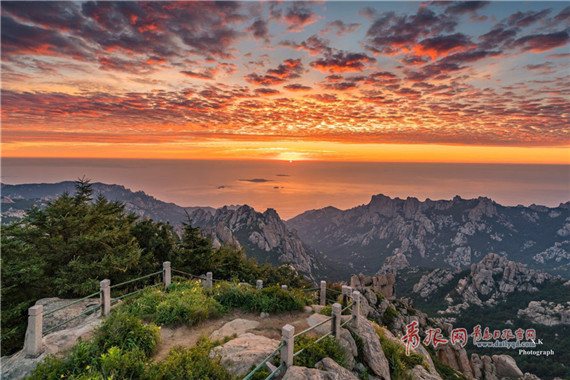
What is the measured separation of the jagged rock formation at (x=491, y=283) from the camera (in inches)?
3612

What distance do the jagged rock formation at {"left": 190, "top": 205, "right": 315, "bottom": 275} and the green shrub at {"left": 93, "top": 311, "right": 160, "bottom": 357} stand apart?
98.6m

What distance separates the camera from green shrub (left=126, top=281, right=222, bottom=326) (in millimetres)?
11633

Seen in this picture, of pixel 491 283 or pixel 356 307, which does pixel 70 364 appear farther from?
pixel 491 283

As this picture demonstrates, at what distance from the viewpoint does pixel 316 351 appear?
916 cm

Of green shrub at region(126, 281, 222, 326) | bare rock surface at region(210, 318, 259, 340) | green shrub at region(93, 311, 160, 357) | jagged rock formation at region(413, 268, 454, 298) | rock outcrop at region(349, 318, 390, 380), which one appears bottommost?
jagged rock formation at region(413, 268, 454, 298)

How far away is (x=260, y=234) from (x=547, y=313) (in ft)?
326

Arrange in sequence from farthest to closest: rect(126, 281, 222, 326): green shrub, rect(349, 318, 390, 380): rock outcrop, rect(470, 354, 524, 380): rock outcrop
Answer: rect(470, 354, 524, 380): rock outcrop
rect(126, 281, 222, 326): green shrub
rect(349, 318, 390, 380): rock outcrop

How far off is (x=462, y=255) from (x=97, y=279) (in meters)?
Result: 216

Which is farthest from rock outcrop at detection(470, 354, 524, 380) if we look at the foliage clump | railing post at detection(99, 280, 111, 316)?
railing post at detection(99, 280, 111, 316)

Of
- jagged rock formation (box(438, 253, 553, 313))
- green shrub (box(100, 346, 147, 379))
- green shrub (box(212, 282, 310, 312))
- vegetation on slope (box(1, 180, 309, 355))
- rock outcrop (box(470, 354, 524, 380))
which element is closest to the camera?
green shrub (box(100, 346, 147, 379))

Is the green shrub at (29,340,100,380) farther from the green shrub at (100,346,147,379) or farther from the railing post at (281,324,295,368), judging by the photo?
the railing post at (281,324,295,368)

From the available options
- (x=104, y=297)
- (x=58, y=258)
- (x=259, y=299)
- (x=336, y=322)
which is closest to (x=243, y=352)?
(x=336, y=322)

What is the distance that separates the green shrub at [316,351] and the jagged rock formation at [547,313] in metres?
98.4

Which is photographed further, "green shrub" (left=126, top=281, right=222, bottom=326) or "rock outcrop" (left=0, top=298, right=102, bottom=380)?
"green shrub" (left=126, top=281, right=222, bottom=326)
